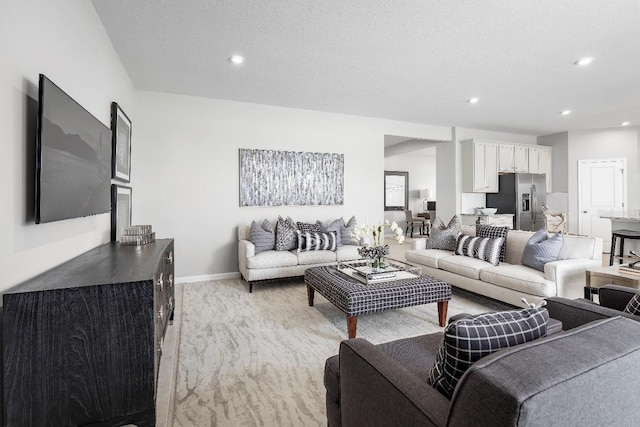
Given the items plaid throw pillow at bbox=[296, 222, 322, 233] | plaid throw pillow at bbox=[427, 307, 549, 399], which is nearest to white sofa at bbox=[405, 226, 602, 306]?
plaid throw pillow at bbox=[296, 222, 322, 233]

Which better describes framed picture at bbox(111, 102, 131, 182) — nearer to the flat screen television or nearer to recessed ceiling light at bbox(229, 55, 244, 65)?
the flat screen television

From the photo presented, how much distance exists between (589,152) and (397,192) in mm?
4805

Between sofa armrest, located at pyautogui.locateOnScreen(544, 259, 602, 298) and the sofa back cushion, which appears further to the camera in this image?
sofa armrest, located at pyautogui.locateOnScreen(544, 259, 602, 298)

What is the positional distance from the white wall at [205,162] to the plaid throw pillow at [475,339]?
4.19 meters

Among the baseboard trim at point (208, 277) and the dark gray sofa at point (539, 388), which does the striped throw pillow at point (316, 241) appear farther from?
the dark gray sofa at point (539, 388)

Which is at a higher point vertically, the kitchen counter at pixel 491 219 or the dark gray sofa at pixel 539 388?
the kitchen counter at pixel 491 219

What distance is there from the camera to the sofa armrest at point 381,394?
94 cm

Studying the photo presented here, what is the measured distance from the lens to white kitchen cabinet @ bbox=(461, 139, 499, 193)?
6590mm

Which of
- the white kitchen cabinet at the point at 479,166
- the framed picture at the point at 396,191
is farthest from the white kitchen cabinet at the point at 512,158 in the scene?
the framed picture at the point at 396,191

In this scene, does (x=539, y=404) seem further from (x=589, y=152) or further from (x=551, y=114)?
(x=589, y=152)

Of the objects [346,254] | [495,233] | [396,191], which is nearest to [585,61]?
[495,233]

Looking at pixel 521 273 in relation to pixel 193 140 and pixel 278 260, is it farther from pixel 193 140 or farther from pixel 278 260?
pixel 193 140

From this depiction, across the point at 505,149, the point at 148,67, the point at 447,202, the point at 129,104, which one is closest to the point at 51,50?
the point at 148,67

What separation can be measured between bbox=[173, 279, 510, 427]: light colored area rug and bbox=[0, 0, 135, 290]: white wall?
110 cm
